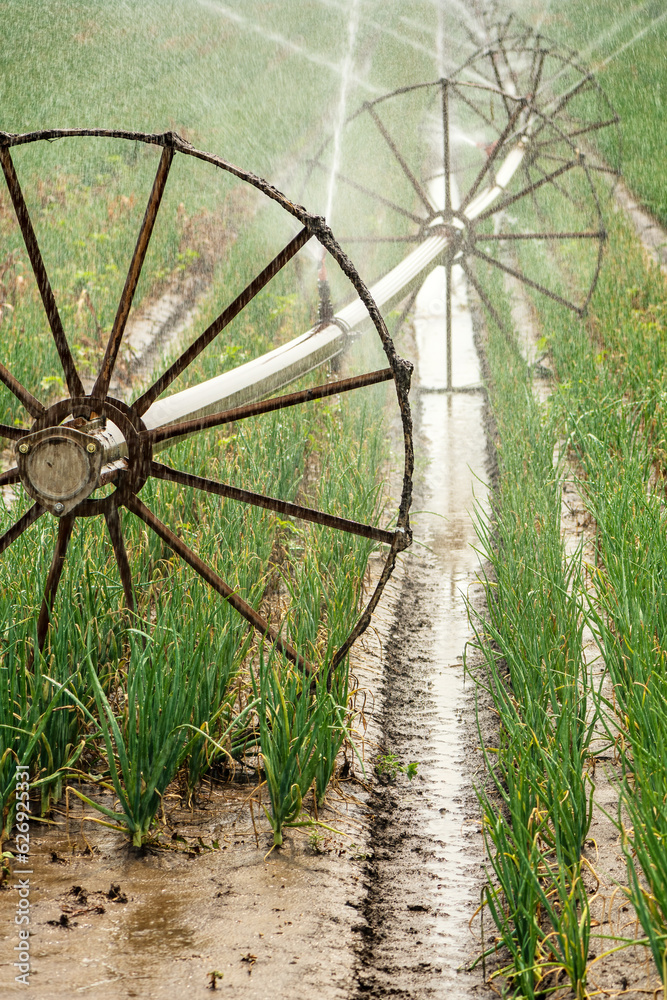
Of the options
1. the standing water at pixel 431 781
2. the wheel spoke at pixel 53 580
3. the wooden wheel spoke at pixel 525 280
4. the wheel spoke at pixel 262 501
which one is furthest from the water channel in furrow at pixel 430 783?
the wooden wheel spoke at pixel 525 280

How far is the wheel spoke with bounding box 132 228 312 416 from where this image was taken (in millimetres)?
2406

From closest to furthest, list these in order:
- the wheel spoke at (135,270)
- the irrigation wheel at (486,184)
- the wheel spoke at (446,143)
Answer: the wheel spoke at (135,270) → the wheel spoke at (446,143) → the irrigation wheel at (486,184)

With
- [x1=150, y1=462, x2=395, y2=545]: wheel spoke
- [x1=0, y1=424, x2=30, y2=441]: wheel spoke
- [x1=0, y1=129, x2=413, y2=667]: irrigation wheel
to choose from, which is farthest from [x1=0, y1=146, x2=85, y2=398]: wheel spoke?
[x1=150, y1=462, x2=395, y2=545]: wheel spoke

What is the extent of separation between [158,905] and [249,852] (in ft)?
0.92

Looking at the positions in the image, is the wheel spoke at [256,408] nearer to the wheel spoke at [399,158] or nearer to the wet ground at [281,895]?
the wet ground at [281,895]

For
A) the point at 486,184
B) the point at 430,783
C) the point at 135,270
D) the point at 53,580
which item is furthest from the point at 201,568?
the point at 486,184

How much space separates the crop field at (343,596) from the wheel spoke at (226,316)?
23 cm

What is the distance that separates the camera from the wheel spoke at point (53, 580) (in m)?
2.44

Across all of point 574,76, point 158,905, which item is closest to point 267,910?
point 158,905

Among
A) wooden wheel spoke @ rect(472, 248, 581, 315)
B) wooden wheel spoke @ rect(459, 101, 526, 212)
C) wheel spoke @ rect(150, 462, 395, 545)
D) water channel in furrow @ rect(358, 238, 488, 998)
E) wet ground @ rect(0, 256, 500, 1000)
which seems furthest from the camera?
wooden wheel spoke @ rect(472, 248, 581, 315)

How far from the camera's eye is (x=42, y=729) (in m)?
2.14

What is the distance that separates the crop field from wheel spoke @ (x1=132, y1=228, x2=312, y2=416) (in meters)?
0.23

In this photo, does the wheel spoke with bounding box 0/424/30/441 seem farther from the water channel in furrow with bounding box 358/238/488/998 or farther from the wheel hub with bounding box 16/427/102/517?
the water channel in furrow with bounding box 358/238/488/998

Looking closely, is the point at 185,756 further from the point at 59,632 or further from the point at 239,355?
the point at 239,355
